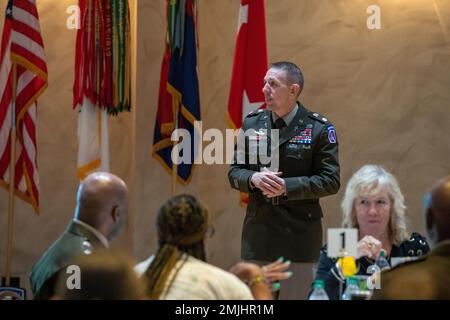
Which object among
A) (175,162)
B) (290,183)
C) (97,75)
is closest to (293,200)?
(290,183)

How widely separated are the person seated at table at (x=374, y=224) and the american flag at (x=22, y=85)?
9.94 ft

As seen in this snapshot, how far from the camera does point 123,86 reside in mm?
6785

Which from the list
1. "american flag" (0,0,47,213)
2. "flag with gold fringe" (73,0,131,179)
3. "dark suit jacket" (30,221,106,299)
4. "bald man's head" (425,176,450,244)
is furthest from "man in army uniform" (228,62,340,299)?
"american flag" (0,0,47,213)

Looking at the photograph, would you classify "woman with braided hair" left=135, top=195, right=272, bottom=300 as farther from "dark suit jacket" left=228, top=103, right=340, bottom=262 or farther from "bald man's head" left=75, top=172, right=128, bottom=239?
"dark suit jacket" left=228, top=103, right=340, bottom=262

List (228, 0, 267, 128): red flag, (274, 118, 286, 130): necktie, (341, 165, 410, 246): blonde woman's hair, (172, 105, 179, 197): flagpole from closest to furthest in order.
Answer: (341, 165, 410, 246): blonde woman's hair → (274, 118, 286, 130): necktie → (228, 0, 267, 128): red flag → (172, 105, 179, 197): flagpole

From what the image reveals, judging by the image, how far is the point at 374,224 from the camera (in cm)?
407

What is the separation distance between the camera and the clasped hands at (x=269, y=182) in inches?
178

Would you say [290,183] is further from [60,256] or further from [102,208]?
[60,256]

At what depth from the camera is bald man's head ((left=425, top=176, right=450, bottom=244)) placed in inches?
113

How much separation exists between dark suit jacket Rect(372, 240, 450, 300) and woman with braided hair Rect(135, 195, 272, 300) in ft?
Result: 1.55

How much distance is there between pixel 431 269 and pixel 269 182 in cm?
180

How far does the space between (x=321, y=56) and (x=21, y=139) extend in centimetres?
277

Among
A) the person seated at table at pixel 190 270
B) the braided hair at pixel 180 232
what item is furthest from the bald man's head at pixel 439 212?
A: the braided hair at pixel 180 232

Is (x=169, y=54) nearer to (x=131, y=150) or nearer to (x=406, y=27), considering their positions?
(x=131, y=150)
